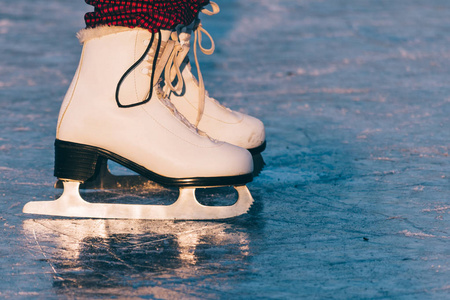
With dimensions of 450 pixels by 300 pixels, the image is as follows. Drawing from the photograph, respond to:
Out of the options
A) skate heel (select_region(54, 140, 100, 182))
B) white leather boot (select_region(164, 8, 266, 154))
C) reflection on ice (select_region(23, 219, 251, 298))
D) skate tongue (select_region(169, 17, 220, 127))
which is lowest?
reflection on ice (select_region(23, 219, 251, 298))

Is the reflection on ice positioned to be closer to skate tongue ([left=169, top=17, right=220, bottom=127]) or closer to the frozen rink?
the frozen rink

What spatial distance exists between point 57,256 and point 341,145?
1341 millimetres

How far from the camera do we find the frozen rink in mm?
1798

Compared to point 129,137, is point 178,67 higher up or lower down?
higher up

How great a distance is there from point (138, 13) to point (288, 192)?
2.35 feet

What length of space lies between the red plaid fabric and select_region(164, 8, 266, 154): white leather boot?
0.18m

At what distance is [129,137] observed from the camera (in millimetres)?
2205

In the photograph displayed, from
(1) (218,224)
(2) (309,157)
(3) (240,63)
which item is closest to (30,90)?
(3) (240,63)

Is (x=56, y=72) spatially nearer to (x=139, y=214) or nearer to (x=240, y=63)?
(x=240, y=63)

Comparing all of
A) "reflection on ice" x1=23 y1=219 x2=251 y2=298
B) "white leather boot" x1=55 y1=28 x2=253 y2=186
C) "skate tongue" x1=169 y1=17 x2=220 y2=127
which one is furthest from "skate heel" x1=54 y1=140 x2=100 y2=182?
"skate tongue" x1=169 y1=17 x2=220 y2=127

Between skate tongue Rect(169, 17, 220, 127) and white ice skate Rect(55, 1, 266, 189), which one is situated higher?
skate tongue Rect(169, 17, 220, 127)

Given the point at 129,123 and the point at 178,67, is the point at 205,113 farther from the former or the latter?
the point at 129,123

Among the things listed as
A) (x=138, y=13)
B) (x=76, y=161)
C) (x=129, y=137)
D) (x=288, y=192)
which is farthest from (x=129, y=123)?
(x=288, y=192)

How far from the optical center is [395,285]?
1.76 meters
